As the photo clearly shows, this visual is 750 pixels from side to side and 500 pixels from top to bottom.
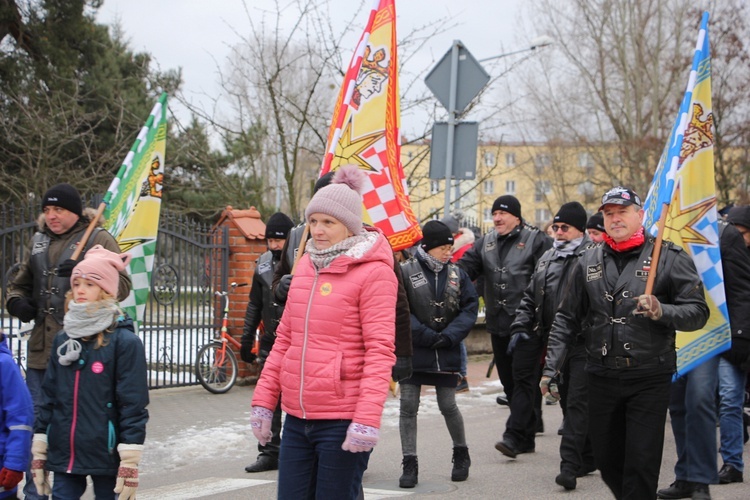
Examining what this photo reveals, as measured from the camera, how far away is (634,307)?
5316 mm

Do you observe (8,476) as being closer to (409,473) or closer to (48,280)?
(48,280)

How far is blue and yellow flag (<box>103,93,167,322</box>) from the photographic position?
286 inches

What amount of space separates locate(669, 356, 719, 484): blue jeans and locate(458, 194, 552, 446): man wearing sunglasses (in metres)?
1.76

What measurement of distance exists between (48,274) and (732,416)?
196 inches

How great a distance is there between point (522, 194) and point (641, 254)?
6891 centimetres

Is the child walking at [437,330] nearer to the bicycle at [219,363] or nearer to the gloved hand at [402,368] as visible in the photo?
the gloved hand at [402,368]

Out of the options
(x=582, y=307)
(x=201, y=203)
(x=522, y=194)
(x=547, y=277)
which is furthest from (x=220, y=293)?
(x=522, y=194)

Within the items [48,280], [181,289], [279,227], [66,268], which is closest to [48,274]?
[48,280]

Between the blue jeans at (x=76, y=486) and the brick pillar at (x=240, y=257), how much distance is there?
286 inches

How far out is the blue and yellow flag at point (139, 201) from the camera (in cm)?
726

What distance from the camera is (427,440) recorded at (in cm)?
905

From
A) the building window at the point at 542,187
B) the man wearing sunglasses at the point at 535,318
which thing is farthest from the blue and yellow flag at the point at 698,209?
the building window at the point at 542,187

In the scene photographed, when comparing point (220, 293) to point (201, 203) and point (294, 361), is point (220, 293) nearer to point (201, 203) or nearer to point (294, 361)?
point (294, 361)

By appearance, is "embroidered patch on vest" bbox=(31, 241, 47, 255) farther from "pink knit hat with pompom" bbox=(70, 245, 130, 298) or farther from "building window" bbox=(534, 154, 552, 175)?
"building window" bbox=(534, 154, 552, 175)
